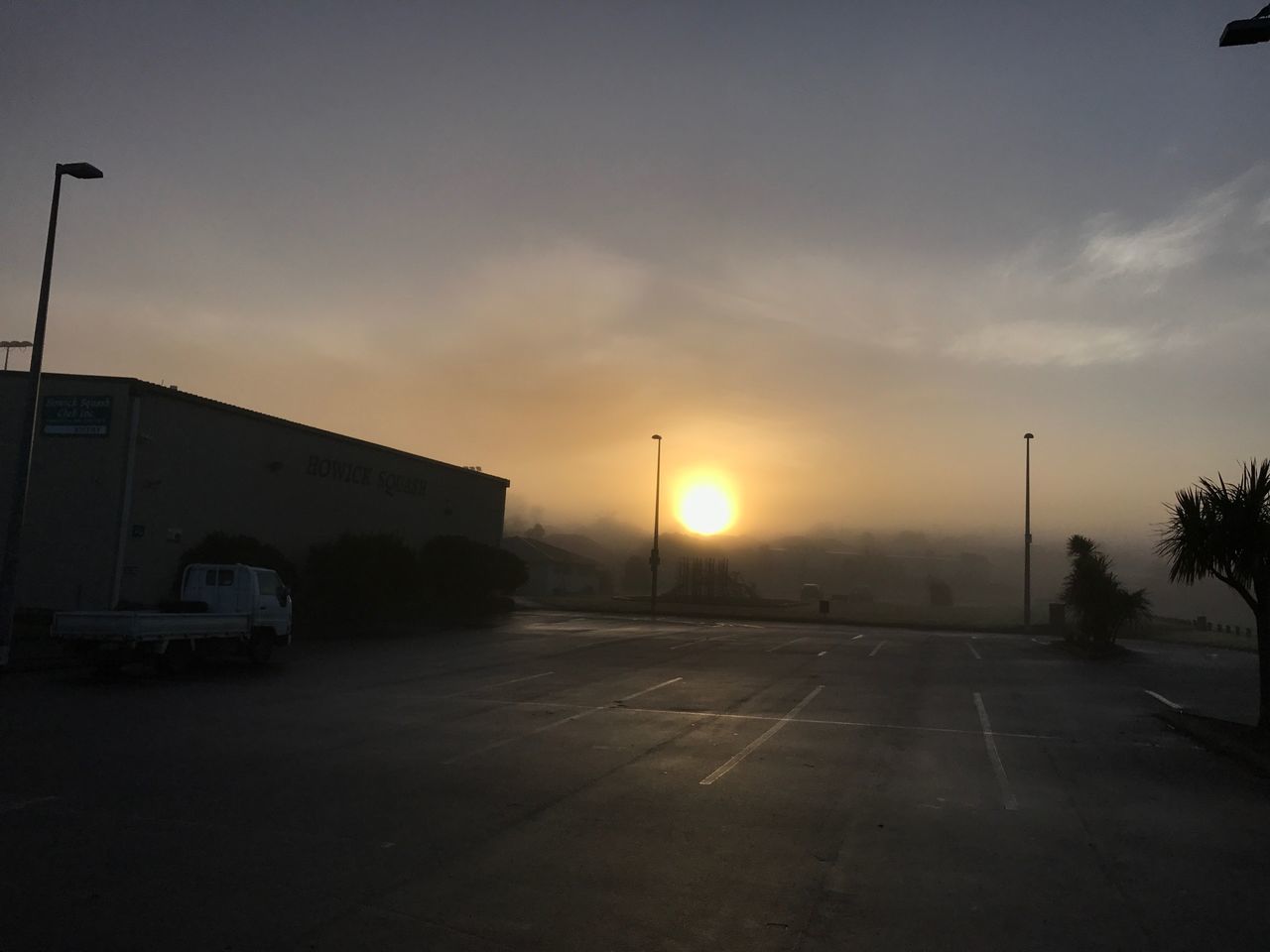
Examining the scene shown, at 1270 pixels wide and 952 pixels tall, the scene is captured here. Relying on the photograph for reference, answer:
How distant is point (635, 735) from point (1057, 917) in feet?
26.0

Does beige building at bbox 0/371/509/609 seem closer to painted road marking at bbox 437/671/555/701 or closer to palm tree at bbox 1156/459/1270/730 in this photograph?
painted road marking at bbox 437/671/555/701

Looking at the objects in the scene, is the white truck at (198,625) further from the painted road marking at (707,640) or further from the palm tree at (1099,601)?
the palm tree at (1099,601)

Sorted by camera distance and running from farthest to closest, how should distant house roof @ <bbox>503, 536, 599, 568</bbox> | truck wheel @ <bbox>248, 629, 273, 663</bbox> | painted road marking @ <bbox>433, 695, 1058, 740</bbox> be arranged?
distant house roof @ <bbox>503, 536, 599, 568</bbox>, truck wheel @ <bbox>248, 629, 273, 663</bbox>, painted road marking @ <bbox>433, 695, 1058, 740</bbox>

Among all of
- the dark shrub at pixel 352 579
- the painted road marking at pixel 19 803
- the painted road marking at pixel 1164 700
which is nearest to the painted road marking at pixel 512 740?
the painted road marking at pixel 19 803

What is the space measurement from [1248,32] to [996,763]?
876 cm

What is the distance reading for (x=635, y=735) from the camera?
1420 cm

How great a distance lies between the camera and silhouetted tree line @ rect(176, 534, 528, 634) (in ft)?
109

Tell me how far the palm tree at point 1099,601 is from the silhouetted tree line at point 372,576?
83.0 feet

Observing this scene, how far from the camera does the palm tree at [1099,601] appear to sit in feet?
117

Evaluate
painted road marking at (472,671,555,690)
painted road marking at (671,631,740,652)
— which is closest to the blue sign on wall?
painted road marking at (472,671,555,690)

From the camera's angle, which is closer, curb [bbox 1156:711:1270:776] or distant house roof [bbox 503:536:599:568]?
curb [bbox 1156:711:1270:776]

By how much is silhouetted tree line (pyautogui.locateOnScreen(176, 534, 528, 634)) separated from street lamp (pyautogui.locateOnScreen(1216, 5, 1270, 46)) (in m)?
29.5

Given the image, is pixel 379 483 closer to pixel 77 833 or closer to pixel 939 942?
pixel 77 833

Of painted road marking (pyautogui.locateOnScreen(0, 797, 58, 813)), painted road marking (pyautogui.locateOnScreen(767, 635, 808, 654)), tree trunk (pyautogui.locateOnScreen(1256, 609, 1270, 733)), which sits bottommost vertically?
painted road marking (pyautogui.locateOnScreen(0, 797, 58, 813))
